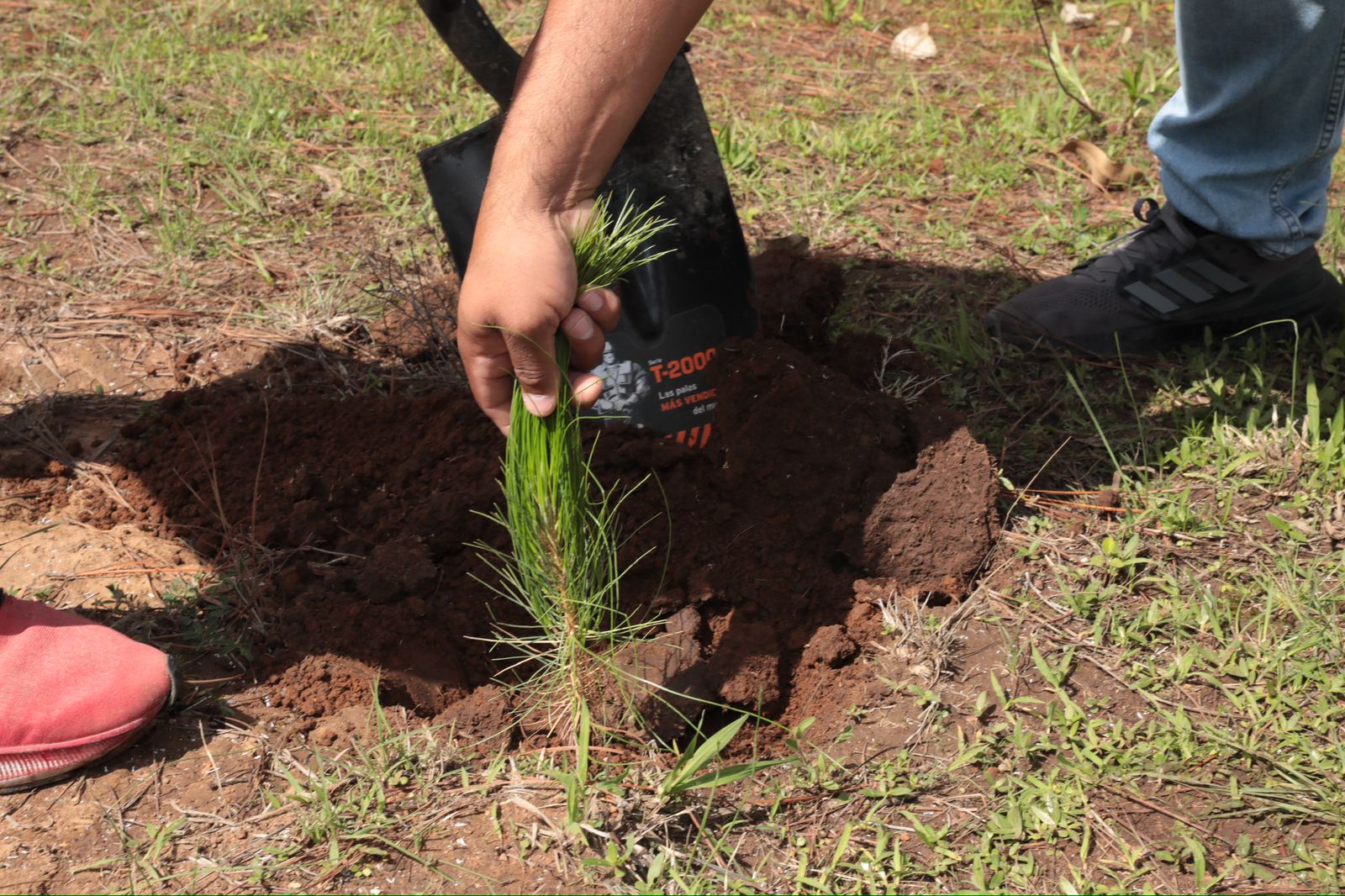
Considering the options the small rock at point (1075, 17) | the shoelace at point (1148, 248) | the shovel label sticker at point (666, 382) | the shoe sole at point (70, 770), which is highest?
the shoe sole at point (70, 770)

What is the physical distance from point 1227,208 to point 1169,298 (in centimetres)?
23

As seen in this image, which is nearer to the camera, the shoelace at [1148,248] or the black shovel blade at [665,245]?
the black shovel blade at [665,245]

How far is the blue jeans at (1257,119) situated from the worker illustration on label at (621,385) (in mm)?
1332

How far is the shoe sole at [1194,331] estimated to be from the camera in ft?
7.92

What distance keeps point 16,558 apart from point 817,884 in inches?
63.4

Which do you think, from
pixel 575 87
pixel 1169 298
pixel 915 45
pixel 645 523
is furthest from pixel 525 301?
pixel 915 45

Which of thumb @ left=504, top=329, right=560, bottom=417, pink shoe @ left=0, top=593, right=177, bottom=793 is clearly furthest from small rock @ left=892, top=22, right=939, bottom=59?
pink shoe @ left=0, top=593, right=177, bottom=793

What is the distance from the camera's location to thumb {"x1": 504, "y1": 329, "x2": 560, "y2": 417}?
1.39 metres

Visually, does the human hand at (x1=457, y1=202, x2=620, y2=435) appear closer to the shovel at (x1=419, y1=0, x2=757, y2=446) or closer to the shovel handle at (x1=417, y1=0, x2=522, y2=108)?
the shovel at (x1=419, y1=0, x2=757, y2=446)

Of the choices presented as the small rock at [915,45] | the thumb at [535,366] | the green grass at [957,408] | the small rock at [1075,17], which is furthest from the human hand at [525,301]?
the small rock at [1075,17]

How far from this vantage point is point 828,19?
13.7ft

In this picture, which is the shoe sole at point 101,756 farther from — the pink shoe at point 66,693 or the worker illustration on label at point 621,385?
the worker illustration on label at point 621,385

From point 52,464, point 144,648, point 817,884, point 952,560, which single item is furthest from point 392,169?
point 817,884

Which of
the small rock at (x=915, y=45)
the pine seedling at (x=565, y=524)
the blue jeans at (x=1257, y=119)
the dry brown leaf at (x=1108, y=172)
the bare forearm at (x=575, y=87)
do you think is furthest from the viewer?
the small rock at (x=915, y=45)
